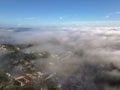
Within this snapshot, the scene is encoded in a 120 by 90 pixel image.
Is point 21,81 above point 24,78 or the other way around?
above

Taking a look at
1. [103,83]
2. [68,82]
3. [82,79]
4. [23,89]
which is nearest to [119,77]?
[103,83]

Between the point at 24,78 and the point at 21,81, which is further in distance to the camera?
the point at 24,78

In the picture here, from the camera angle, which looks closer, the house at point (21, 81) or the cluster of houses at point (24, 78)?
the house at point (21, 81)

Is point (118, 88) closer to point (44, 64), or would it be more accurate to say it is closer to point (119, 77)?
point (119, 77)

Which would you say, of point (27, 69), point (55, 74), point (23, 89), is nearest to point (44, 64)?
point (27, 69)

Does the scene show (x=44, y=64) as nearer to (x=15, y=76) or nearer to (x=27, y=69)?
(x=27, y=69)

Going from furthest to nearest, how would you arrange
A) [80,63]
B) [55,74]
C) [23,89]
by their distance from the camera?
[80,63] < [55,74] < [23,89]

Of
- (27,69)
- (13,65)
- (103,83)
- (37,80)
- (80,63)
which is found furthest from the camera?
(80,63)

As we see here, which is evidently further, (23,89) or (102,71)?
(102,71)

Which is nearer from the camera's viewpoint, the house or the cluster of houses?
the house
